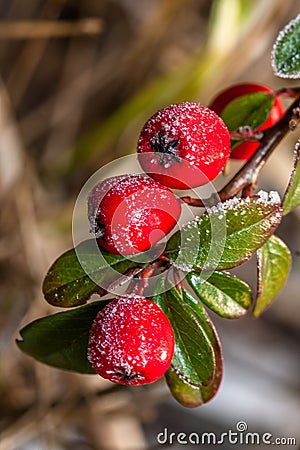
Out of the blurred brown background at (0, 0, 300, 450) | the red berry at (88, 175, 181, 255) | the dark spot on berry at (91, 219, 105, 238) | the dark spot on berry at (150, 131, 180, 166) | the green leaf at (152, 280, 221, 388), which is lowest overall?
the blurred brown background at (0, 0, 300, 450)

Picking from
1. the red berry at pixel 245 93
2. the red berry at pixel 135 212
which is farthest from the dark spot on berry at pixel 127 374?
the red berry at pixel 245 93

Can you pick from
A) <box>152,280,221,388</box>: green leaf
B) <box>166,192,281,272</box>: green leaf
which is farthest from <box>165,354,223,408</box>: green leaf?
<box>166,192,281,272</box>: green leaf

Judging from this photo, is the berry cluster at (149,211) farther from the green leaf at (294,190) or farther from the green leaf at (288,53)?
the green leaf at (288,53)

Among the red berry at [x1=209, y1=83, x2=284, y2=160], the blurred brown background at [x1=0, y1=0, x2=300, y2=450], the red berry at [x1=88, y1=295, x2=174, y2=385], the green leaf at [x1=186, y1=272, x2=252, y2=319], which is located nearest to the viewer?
the red berry at [x1=88, y1=295, x2=174, y2=385]

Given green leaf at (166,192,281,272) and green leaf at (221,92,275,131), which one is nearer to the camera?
green leaf at (166,192,281,272)

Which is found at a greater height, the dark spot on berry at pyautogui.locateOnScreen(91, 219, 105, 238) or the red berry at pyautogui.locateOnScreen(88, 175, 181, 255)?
the red berry at pyautogui.locateOnScreen(88, 175, 181, 255)

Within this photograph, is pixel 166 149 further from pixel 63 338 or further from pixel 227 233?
pixel 63 338

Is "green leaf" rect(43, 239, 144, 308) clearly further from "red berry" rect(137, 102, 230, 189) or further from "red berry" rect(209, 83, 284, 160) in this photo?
"red berry" rect(209, 83, 284, 160)
